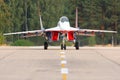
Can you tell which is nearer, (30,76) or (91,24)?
(30,76)

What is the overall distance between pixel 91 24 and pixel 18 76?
62111mm

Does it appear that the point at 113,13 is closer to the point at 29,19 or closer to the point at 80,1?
the point at 80,1

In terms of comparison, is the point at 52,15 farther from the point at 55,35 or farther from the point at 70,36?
the point at 70,36

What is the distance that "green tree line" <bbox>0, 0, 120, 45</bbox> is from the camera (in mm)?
71375

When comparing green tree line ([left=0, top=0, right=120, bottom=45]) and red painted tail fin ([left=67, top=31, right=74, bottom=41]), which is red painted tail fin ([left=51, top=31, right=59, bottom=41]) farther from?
green tree line ([left=0, top=0, right=120, bottom=45])

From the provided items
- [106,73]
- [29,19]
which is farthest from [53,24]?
[106,73]

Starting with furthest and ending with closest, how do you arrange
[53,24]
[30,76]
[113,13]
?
[113,13] < [53,24] < [30,76]

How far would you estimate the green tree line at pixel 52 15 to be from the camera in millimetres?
71375

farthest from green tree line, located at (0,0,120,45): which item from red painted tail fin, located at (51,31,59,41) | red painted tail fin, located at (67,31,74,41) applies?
red painted tail fin, located at (67,31,74,41)

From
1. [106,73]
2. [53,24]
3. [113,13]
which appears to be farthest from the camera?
[113,13]

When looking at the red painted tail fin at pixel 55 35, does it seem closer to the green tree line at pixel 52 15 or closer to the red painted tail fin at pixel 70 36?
the red painted tail fin at pixel 70 36

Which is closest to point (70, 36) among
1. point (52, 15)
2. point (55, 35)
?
point (55, 35)

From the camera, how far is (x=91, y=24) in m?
74.9

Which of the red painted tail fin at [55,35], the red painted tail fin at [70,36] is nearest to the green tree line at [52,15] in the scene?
the red painted tail fin at [55,35]
